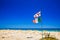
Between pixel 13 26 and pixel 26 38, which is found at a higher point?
pixel 13 26

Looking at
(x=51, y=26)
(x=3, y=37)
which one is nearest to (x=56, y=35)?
(x=51, y=26)

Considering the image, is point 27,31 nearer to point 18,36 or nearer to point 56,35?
point 18,36

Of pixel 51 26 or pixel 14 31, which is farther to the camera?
pixel 14 31

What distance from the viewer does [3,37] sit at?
8016 millimetres

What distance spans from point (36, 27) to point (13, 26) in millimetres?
1034

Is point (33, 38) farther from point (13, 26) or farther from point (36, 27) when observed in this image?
point (13, 26)

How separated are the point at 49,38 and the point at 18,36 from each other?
4.44ft

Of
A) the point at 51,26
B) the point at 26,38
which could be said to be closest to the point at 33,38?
the point at 26,38

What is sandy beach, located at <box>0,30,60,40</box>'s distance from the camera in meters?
7.84

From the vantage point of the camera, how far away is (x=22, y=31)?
28.9ft

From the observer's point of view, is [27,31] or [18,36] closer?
[18,36]

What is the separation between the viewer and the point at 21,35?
8148 millimetres

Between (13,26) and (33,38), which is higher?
(13,26)

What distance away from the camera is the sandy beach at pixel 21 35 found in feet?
25.7
